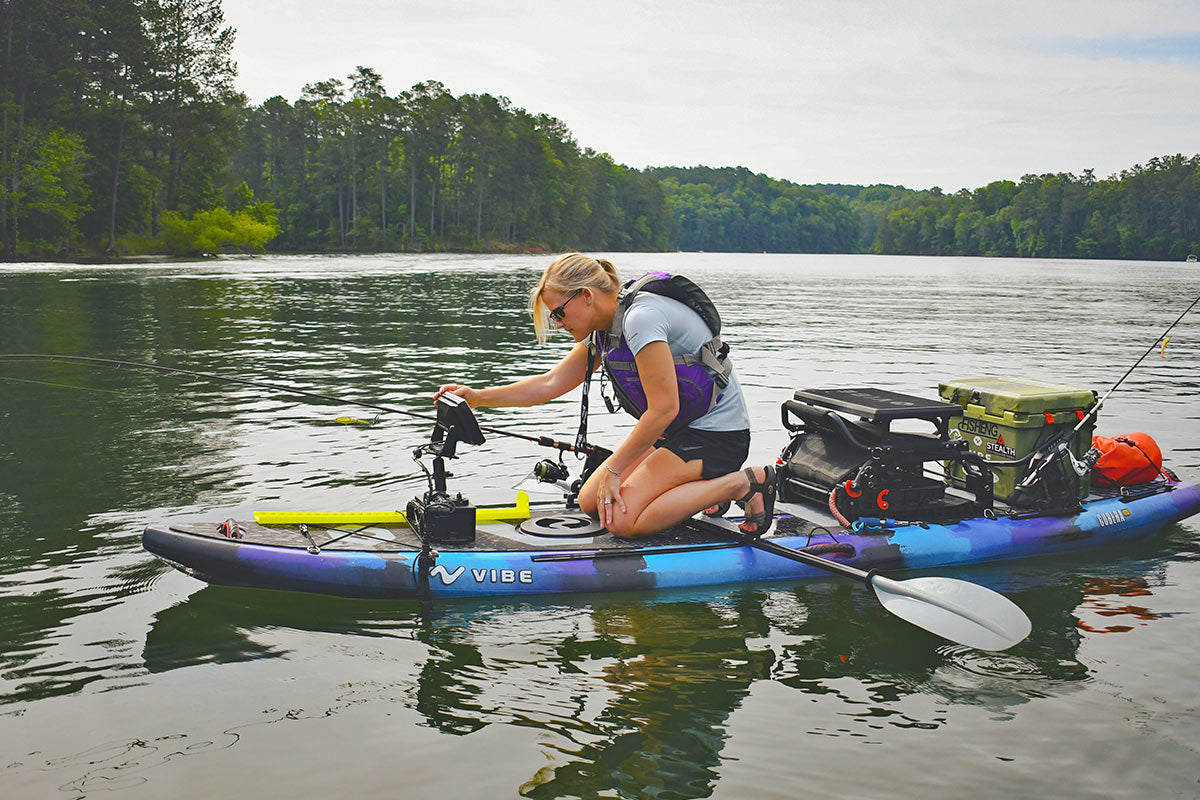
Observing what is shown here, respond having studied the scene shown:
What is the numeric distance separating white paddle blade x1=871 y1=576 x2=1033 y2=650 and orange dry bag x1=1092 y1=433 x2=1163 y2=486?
277 centimetres

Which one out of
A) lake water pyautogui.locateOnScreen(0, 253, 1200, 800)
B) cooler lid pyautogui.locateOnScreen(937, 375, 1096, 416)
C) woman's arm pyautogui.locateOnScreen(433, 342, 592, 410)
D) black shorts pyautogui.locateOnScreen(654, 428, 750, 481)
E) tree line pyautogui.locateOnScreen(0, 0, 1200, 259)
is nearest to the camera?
lake water pyautogui.locateOnScreen(0, 253, 1200, 800)

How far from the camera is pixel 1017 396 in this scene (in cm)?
662

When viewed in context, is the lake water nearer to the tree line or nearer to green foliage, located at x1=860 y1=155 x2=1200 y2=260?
the tree line

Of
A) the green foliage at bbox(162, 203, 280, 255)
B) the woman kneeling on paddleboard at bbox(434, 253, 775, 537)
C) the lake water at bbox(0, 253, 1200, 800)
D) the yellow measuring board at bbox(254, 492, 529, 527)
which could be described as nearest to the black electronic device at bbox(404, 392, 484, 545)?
the woman kneeling on paddleboard at bbox(434, 253, 775, 537)

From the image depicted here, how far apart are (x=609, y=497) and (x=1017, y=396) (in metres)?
2.91

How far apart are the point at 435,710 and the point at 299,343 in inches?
562

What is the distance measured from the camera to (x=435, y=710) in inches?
174

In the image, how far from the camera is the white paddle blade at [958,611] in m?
4.87

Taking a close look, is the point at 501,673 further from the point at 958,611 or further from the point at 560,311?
the point at 958,611

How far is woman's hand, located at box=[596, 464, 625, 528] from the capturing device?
18.0 feet

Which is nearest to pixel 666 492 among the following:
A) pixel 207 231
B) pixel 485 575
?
pixel 485 575

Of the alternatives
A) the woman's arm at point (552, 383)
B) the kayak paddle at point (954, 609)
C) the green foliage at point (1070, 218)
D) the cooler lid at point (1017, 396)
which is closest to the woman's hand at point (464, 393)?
the woman's arm at point (552, 383)

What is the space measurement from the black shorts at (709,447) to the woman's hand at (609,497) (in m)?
0.42

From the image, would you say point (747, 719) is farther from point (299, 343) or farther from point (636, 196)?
point (636, 196)
